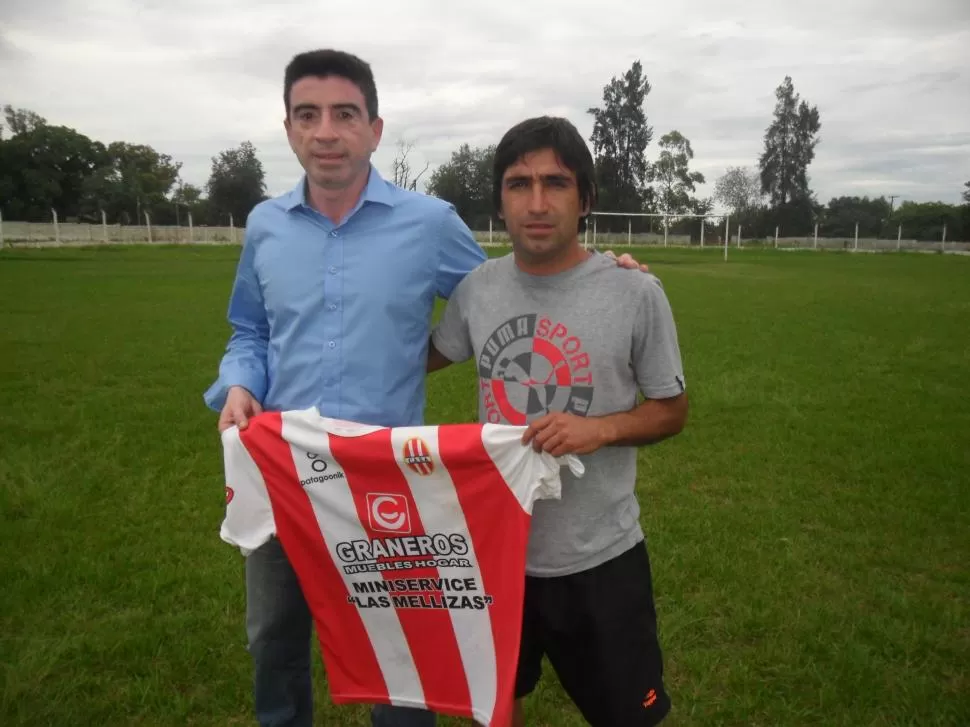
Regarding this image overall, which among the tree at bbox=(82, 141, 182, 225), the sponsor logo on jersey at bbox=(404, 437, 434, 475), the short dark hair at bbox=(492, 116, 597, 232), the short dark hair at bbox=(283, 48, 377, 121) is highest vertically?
the tree at bbox=(82, 141, 182, 225)

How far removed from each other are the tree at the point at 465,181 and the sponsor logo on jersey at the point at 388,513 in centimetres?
5114

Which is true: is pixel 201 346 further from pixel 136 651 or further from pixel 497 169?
pixel 497 169

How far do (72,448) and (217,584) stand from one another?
321cm

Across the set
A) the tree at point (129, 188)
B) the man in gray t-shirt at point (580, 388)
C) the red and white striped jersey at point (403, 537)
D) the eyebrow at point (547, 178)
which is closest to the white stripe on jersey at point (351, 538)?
the red and white striped jersey at point (403, 537)

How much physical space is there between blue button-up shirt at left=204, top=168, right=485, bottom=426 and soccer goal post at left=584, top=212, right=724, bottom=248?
51645mm

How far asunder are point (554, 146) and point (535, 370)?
674 millimetres

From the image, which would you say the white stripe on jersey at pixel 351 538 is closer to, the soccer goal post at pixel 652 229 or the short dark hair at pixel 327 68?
the short dark hair at pixel 327 68

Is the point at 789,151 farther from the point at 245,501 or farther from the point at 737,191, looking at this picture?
the point at 245,501

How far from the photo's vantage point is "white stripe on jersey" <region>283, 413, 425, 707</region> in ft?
8.01

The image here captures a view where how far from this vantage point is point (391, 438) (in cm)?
236

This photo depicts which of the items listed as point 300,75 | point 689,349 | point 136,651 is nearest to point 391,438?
point 300,75

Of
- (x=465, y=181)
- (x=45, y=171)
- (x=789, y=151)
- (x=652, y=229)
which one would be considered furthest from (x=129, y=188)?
(x=789, y=151)

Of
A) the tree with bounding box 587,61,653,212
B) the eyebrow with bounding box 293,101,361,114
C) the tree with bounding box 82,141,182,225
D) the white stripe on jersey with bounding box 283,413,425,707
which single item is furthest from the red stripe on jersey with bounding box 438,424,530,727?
the tree with bounding box 587,61,653,212

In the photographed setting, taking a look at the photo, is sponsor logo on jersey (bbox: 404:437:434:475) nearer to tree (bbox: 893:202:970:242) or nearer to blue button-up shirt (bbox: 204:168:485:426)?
blue button-up shirt (bbox: 204:168:485:426)
